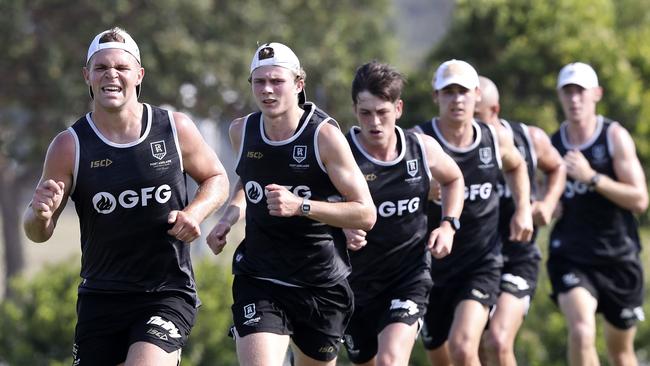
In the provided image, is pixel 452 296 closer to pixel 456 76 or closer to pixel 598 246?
pixel 456 76

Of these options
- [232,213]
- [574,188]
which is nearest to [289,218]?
[232,213]

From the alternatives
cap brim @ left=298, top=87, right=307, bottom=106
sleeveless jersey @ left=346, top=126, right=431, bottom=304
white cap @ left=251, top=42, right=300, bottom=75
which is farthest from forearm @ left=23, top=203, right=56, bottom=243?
sleeveless jersey @ left=346, top=126, right=431, bottom=304

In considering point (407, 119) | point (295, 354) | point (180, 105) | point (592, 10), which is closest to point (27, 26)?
point (180, 105)

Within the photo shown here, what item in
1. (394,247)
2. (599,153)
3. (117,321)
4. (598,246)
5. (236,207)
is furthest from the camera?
(598,246)

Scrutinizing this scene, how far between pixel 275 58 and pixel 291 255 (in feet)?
3.70

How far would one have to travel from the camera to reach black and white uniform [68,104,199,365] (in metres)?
6.49

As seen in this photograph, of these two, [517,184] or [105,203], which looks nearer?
Answer: [105,203]

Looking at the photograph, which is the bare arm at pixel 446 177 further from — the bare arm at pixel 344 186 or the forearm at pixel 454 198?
the bare arm at pixel 344 186

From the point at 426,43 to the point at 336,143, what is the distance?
40.2m

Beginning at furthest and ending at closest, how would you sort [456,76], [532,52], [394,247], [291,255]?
1. [532,52]
2. [456,76]
3. [394,247]
4. [291,255]

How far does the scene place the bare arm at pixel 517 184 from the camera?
8734 mm

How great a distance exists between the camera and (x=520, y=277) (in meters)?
9.64

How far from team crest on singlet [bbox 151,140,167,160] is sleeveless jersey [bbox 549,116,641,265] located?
455 cm

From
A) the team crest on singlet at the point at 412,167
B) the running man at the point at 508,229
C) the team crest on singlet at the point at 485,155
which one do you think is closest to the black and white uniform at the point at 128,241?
the team crest on singlet at the point at 412,167
